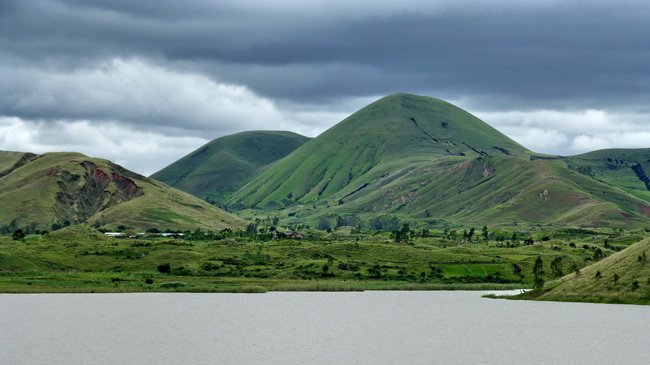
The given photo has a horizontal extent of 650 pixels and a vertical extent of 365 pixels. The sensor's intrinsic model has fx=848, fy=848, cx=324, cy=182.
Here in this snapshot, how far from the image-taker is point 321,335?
146 meters

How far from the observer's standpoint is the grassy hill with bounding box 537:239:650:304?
595 ft

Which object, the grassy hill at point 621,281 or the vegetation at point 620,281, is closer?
the vegetation at point 620,281

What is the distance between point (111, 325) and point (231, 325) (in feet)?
73.3

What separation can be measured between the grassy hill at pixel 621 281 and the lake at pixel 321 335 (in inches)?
102

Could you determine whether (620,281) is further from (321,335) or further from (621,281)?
(321,335)

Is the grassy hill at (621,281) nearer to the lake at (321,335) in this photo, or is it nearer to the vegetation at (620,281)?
the vegetation at (620,281)

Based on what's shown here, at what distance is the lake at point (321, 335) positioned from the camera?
115875mm

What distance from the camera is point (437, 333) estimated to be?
493 feet

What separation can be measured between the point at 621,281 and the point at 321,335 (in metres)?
78.1

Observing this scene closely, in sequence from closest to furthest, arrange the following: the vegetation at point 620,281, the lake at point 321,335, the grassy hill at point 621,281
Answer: the lake at point 321,335, the vegetation at point 620,281, the grassy hill at point 621,281

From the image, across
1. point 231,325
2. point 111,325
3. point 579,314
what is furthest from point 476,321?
point 111,325

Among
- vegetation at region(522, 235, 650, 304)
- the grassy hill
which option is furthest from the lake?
the grassy hill

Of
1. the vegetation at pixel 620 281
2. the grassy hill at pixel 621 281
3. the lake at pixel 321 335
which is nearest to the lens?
the lake at pixel 321 335

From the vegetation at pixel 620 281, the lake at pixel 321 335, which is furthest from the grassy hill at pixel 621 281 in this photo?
the lake at pixel 321 335
